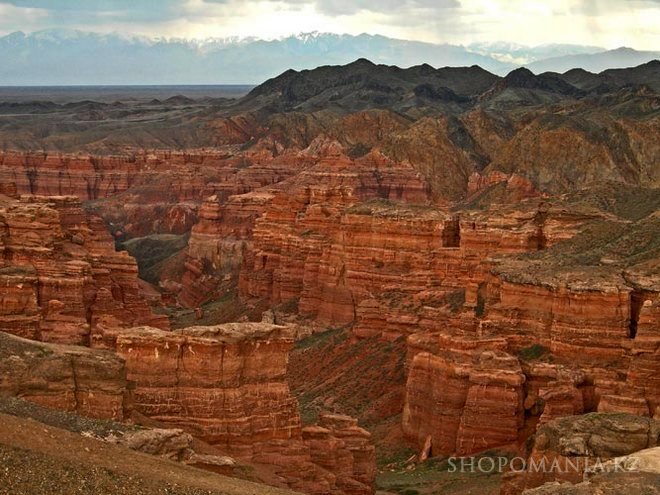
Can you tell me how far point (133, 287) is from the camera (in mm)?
68312

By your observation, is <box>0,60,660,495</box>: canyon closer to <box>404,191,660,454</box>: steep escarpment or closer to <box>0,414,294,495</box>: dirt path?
<box>404,191,660,454</box>: steep escarpment

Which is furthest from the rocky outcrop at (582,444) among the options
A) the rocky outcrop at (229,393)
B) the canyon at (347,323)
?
the rocky outcrop at (229,393)

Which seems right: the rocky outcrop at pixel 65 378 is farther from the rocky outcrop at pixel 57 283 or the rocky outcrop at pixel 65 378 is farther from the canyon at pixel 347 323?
the rocky outcrop at pixel 57 283

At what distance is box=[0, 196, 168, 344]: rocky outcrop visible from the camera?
52.8 meters

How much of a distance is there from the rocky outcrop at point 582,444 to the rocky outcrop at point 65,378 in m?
10.9

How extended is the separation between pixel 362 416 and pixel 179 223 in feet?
280

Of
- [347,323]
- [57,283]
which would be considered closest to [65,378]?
[57,283]

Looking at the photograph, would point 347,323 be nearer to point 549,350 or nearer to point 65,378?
point 549,350

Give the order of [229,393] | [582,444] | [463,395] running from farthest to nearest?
[463,395] < [229,393] < [582,444]

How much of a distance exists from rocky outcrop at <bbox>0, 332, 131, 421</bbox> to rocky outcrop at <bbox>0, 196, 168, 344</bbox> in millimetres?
14367

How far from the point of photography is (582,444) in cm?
3622

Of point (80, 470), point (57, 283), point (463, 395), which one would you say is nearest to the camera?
point (80, 470)

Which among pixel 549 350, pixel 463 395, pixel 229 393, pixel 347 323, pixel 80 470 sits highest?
pixel 80 470

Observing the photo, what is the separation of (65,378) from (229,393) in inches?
218
